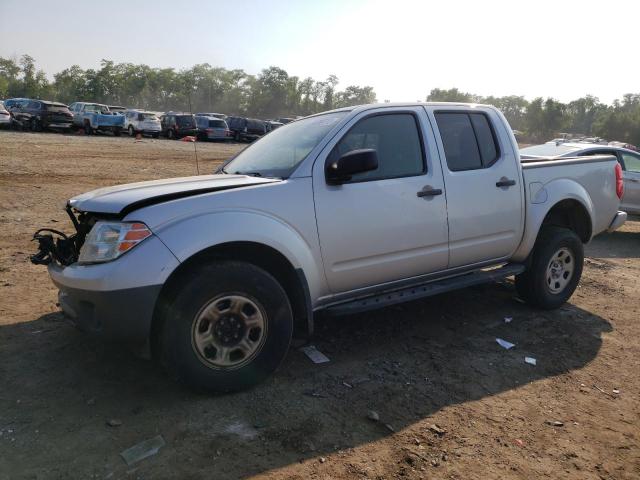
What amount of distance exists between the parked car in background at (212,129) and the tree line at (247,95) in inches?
2595

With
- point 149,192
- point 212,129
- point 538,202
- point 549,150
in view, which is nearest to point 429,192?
point 538,202

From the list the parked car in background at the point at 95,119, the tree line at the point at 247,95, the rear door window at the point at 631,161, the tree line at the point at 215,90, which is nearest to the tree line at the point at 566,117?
the tree line at the point at 247,95

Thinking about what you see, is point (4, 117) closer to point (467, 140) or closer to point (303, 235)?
point (467, 140)

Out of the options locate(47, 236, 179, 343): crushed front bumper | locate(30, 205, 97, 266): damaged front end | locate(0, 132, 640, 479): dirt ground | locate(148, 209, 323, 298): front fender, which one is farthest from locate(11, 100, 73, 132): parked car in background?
locate(148, 209, 323, 298): front fender

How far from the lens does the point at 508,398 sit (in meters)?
3.41

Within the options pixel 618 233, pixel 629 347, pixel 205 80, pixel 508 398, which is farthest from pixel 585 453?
pixel 205 80

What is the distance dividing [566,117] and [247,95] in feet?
231

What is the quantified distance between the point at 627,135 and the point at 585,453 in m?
95.0

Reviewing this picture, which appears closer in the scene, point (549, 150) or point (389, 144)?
point (389, 144)

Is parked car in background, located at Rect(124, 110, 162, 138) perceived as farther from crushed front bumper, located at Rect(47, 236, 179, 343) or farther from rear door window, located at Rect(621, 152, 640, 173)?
crushed front bumper, located at Rect(47, 236, 179, 343)

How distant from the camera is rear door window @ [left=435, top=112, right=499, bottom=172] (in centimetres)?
427

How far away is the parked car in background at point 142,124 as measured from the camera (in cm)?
3075

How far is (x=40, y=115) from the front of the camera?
2644 centimetres

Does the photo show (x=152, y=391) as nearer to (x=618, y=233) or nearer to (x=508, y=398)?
(x=508, y=398)
